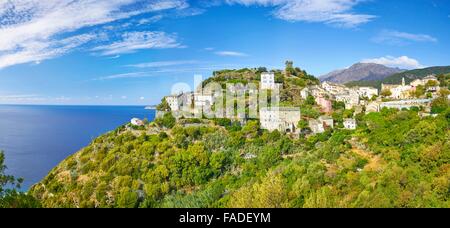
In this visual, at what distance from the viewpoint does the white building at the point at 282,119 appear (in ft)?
79.5

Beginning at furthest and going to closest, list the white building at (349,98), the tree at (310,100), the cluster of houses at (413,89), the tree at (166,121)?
the tree at (310,100), the white building at (349,98), the tree at (166,121), the cluster of houses at (413,89)

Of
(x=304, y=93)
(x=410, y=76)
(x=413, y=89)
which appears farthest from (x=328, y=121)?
(x=410, y=76)

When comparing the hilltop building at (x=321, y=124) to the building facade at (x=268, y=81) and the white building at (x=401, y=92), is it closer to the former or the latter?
the building facade at (x=268, y=81)

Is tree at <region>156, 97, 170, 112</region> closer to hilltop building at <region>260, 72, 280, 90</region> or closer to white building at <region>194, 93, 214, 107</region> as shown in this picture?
white building at <region>194, 93, 214, 107</region>

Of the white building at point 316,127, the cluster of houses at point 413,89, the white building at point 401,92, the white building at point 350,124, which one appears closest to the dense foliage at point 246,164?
the white building at point 350,124

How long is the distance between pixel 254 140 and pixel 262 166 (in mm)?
3226

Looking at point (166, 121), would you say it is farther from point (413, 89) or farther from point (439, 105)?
point (413, 89)

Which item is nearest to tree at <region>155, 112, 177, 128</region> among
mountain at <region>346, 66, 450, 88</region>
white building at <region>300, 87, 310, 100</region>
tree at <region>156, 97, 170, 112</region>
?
tree at <region>156, 97, 170, 112</region>

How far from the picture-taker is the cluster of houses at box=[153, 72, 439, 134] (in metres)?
23.5
